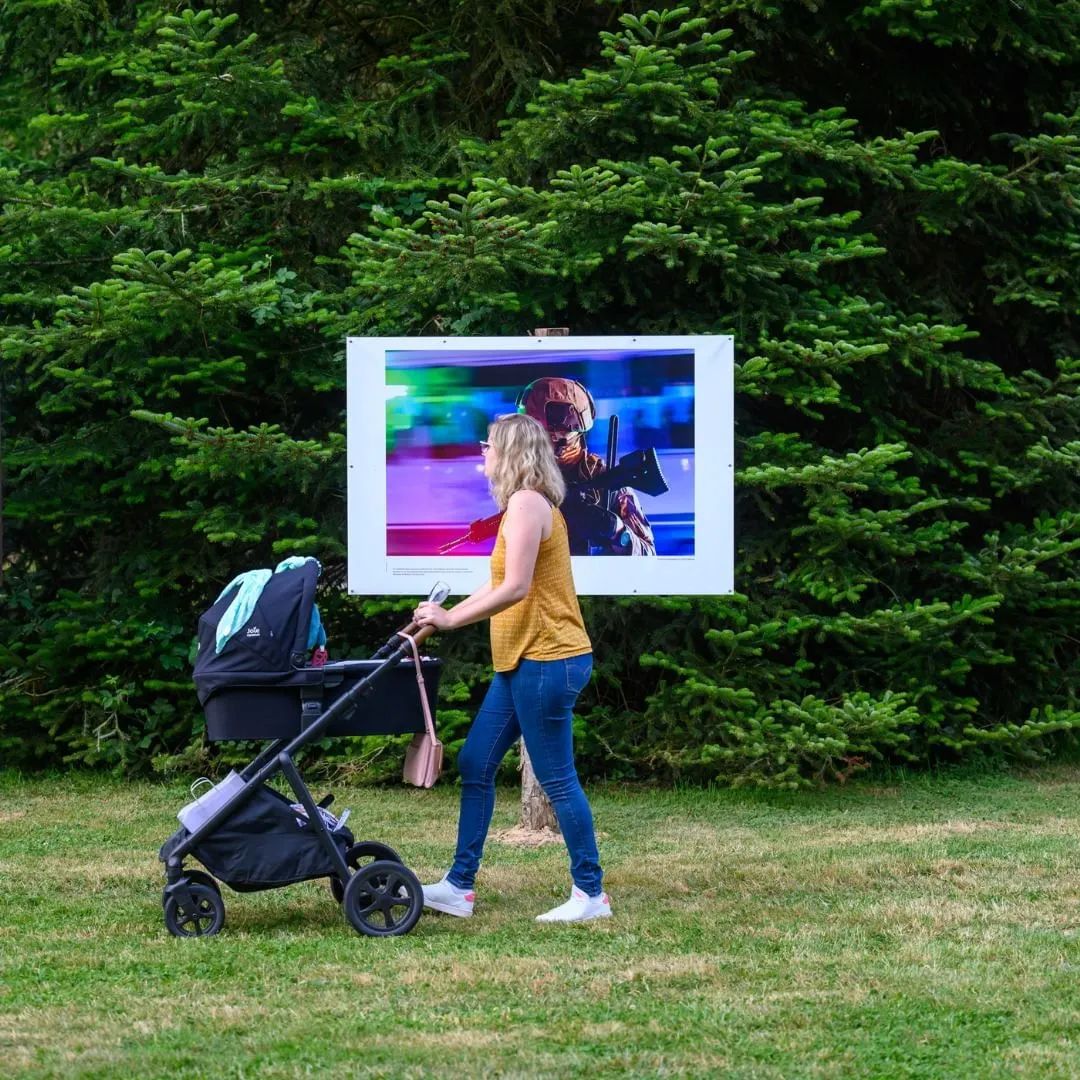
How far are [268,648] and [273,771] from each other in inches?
18.5

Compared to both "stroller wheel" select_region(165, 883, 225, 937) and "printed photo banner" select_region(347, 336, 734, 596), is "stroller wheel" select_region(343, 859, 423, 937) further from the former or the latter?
"printed photo banner" select_region(347, 336, 734, 596)

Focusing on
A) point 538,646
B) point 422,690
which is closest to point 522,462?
point 538,646

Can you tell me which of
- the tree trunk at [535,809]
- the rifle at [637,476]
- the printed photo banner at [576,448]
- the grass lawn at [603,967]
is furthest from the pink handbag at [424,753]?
the tree trunk at [535,809]

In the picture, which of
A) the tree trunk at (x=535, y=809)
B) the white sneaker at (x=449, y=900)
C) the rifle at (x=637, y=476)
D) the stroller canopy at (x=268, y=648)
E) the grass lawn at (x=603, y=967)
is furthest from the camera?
the tree trunk at (x=535, y=809)

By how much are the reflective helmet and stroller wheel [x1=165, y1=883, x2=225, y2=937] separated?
2.70 m

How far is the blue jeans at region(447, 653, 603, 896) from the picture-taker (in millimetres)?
5789

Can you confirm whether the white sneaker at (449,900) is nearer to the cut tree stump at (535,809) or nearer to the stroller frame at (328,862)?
the stroller frame at (328,862)

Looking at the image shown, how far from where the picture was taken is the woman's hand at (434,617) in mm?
5652

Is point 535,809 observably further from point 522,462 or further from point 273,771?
point 522,462

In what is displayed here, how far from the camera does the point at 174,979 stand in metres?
5.10

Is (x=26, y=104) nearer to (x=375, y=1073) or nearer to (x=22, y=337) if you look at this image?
(x=22, y=337)

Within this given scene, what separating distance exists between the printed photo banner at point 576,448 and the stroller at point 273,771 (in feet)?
4.90

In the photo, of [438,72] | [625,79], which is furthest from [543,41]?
[625,79]

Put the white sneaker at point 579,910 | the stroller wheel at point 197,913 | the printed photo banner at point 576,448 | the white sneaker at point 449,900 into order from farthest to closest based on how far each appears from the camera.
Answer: the printed photo banner at point 576,448, the white sneaker at point 449,900, the white sneaker at point 579,910, the stroller wheel at point 197,913
